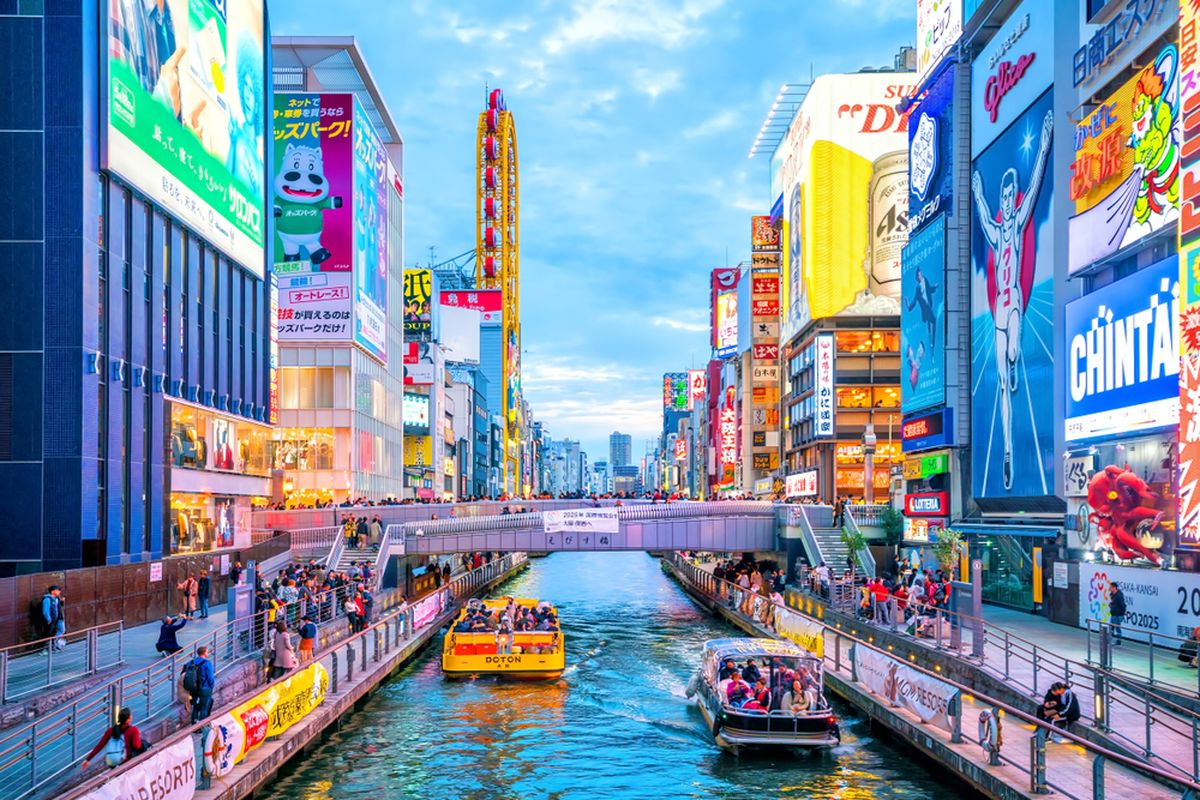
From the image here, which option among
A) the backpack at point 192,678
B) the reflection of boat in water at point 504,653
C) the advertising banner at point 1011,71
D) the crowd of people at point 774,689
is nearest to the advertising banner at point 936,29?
the advertising banner at point 1011,71

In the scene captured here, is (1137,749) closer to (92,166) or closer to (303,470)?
(92,166)

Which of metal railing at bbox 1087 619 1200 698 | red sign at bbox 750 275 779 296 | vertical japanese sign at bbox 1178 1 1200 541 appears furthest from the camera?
red sign at bbox 750 275 779 296

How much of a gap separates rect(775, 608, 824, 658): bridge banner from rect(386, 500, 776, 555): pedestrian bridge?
15.5m

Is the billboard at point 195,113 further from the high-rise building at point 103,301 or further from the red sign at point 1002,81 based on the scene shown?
the red sign at point 1002,81

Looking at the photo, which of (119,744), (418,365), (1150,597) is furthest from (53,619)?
(418,365)

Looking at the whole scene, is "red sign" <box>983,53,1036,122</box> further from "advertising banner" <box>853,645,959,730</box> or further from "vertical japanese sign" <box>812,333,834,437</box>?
"vertical japanese sign" <box>812,333,834,437</box>

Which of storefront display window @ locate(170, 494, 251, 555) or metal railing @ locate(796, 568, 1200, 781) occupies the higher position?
storefront display window @ locate(170, 494, 251, 555)

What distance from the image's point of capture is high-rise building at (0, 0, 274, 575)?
35.8 m

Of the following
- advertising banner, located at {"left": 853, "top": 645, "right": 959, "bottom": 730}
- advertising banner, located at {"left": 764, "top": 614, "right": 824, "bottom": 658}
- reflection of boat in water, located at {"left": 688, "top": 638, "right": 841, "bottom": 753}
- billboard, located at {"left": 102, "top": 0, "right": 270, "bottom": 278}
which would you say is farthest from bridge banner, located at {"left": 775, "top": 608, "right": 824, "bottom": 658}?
billboard, located at {"left": 102, "top": 0, "right": 270, "bottom": 278}

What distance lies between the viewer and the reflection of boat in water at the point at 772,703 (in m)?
25.6

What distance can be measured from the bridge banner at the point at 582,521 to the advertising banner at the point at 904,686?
88.3ft

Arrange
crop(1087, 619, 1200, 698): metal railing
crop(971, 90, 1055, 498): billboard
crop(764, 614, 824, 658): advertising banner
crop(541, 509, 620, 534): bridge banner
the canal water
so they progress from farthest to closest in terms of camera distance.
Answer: crop(541, 509, 620, 534): bridge banner < crop(971, 90, 1055, 498): billboard < crop(764, 614, 824, 658): advertising banner < the canal water < crop(1087, 619, 1200, 698): metal railing

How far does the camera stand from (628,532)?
5878 cm

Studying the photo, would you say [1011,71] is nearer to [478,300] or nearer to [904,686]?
[904,686]
